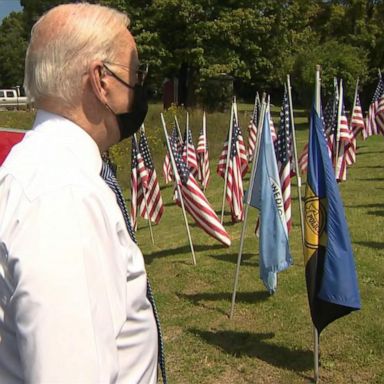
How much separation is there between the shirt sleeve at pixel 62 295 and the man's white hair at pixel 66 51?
1.34 feet

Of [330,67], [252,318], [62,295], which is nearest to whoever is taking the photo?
[62,295]

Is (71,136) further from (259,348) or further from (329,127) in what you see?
(329,127)

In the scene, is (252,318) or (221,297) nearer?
(252,318)

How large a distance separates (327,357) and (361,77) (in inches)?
1177

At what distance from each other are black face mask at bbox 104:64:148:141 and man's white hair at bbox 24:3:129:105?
111 mm

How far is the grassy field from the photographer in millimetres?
5043

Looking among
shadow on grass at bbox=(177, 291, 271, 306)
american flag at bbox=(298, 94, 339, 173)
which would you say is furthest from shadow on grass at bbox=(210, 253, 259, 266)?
american flag at bbox=(298, 94, 339, 173)

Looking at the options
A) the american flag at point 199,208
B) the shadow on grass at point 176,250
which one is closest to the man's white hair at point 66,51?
the american flag at point 199,208

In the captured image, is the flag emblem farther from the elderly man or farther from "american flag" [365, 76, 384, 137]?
"american flag" [365, 76, 384, 137]

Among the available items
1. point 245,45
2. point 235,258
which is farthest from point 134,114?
point 245,45

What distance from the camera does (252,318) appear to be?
246 inches

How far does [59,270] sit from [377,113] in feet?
54.8

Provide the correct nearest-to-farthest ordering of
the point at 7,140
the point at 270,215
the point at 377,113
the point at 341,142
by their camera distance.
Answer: the point at 7,140
the point at 270,215
the point at 341,142
the point at 377,113

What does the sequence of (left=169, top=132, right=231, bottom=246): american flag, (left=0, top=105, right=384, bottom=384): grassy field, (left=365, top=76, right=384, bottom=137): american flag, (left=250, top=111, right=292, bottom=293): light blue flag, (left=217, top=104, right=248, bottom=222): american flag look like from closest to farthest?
(left=0, top=105, right=384, bottom=384): grassy field
(left=250, top=111, right=292, bottom=293): light blue flag
(left=169, top=132, right=231, bottom=246): american flag
(left=217, top=104, right=248, bottom=222): american flag
(left=365, top=76, right=384, bottom=137): american flag
